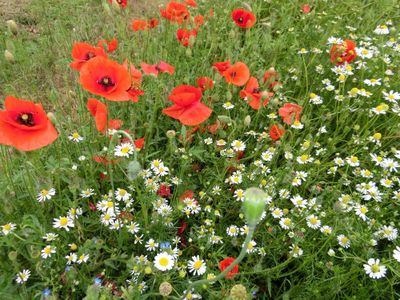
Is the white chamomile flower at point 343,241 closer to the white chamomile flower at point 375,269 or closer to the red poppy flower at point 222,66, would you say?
the white chamomile flower at point 375,269

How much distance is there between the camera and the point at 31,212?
2018mm

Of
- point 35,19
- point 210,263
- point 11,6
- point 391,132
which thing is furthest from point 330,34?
point 11,6

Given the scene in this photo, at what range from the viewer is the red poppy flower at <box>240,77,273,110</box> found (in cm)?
235

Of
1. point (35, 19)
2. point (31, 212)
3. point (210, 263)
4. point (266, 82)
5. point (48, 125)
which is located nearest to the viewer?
point (48, 125)

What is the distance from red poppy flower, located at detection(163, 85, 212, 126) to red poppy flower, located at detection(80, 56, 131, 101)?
0.33 metres

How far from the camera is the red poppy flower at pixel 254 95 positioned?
2350mm

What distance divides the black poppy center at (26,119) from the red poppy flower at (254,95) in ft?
4.21

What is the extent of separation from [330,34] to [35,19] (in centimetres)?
297

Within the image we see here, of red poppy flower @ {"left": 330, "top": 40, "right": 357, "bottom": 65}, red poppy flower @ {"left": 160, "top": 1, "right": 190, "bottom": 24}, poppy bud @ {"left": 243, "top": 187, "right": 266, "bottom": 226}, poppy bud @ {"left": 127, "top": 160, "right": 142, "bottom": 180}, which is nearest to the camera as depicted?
poppy bud @ {"left": 243, "top": 187, "right": 266, "bottom": 226}

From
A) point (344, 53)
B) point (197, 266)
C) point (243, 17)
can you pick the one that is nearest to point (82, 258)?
point (197, 266)

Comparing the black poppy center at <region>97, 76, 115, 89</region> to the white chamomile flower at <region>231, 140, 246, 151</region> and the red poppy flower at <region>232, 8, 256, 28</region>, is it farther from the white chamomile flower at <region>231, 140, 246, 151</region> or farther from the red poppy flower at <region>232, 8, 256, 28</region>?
the red poppy flower at <region>232, 8, 256, 28</region>

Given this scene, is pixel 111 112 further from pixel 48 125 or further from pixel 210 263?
pixel 210 263

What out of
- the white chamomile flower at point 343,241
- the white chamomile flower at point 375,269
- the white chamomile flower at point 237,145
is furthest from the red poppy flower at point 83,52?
the white chamomile flower at point 375,269

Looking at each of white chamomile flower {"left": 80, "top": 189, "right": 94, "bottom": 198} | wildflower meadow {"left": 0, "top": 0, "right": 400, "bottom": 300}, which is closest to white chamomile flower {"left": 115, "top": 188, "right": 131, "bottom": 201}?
wildflower meadow {"left": 0, "top": 0, "right": 400, "bottom": 300}
